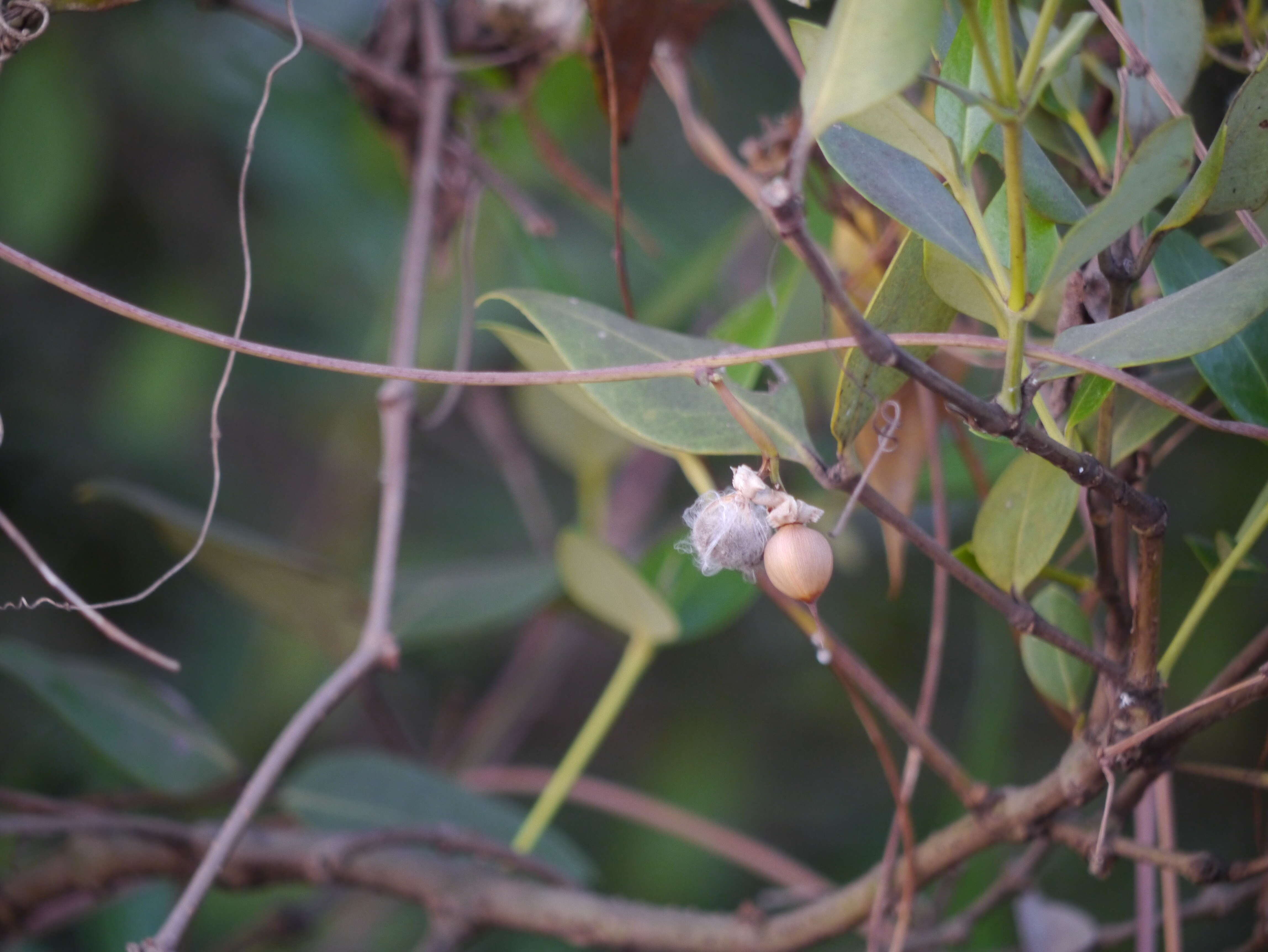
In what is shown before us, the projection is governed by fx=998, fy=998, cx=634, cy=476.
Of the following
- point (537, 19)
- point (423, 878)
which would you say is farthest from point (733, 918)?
point (537, 19)

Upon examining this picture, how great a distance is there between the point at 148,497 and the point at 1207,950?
2.89ft

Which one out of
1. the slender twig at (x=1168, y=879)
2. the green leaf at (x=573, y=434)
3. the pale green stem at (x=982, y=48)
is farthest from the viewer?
the green leaf at (x=573, y=434)

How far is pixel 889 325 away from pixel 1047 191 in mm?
50

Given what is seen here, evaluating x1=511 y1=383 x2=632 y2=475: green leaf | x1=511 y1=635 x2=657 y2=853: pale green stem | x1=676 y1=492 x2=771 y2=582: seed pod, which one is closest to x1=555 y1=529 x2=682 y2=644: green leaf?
x1=511 y1=635 x2=657 y2=853: pale green stem

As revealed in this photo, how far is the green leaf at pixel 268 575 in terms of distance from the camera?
0.50 metres

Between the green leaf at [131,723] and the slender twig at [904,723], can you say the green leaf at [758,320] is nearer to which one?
the slender twig at [904,723]

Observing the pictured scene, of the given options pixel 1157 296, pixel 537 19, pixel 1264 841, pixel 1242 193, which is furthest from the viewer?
pixel 537 19

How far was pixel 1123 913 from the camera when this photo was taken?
2.75 ft

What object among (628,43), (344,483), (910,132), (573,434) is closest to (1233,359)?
(910,132)

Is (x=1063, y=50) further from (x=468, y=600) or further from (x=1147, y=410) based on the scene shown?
(x=468, y=600)

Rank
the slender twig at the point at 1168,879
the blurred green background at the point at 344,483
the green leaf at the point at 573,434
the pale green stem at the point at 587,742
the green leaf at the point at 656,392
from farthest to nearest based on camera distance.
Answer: the blurred green background at the point at 344,483
the green leaf at the point at 573,434
the pale green stem at the point at 587,742
the slender twig at the point at 1168,879
the green leaf at the point at 656,392

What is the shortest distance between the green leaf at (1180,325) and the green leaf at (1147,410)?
57 mm

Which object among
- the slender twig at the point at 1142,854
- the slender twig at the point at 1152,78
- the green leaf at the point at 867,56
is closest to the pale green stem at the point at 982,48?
the green leaf at the point at 867,56

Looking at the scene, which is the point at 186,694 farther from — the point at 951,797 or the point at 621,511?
the point at 951,797
